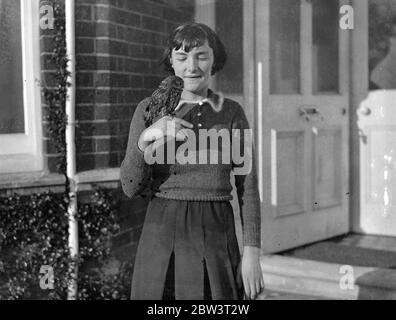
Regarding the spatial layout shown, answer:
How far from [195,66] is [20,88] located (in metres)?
1.07

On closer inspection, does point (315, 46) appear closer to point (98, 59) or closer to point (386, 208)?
point (386, 208)

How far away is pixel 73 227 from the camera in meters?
2.96

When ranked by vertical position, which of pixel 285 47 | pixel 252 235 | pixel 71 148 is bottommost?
pixel 252 235

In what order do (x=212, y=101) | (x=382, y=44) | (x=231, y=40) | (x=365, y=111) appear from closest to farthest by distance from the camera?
(x=212, y=101) → (x=231, y=40) → (x=382, y=44) → (x=365, y=111)

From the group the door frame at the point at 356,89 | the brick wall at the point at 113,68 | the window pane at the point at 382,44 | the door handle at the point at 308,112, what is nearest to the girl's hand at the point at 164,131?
the brick wall at the point at 113,68

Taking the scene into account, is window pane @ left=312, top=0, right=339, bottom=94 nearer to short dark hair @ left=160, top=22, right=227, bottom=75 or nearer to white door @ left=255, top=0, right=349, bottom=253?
white door @ left=255, top=0, right=349, bottom=253

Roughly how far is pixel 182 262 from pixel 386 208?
220 cm

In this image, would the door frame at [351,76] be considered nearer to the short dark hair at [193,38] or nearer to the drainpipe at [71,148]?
the drainpipe at [71,148]

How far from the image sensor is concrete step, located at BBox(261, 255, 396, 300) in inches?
127

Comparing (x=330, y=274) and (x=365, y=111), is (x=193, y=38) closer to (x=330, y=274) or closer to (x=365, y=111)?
(x=330, y=274)

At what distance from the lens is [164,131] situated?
6.97ft

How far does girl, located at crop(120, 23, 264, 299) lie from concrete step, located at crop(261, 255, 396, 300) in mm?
1231

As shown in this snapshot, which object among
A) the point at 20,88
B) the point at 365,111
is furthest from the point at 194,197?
the point at 365,111
